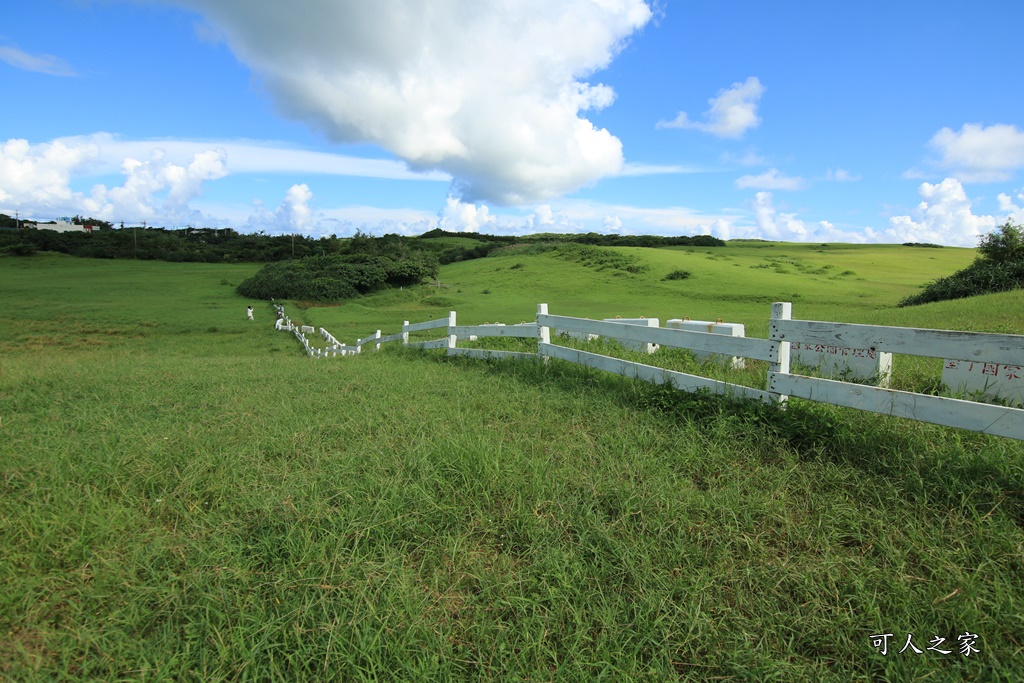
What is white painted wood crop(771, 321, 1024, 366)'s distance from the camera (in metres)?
3.68

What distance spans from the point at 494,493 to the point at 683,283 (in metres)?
47.0

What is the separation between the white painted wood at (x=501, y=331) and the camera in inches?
374

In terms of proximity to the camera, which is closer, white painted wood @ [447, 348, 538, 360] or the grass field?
the grass field

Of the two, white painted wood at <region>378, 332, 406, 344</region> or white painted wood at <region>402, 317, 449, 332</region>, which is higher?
white painted wood at <region>402, 317, 449, 332</region>

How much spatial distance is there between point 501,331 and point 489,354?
1.62ft

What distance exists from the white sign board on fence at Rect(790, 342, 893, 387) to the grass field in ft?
7.47

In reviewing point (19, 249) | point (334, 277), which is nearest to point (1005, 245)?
point (334, 277)

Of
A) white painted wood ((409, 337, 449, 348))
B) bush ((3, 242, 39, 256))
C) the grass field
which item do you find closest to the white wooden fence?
the grass field

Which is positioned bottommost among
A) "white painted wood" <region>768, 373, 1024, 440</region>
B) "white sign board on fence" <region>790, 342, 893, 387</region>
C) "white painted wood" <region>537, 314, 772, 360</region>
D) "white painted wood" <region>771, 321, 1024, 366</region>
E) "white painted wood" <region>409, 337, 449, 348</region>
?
"white painted wood" <region>409, 337, 449, 348</region>

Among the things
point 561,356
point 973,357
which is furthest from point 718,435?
point 561,356

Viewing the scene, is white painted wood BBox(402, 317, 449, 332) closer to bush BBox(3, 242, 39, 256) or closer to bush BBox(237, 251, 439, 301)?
bush BBox(237, 251, 439, 301)

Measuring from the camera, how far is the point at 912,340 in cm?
423

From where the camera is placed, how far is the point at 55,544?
3.30 meters

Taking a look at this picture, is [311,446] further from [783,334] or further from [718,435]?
[783,334]
